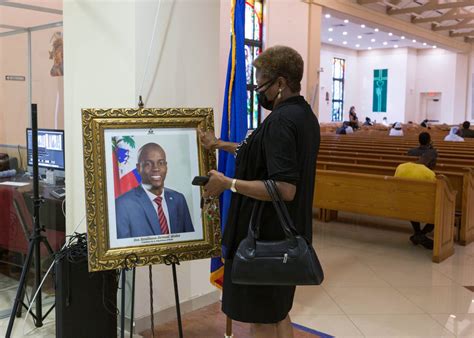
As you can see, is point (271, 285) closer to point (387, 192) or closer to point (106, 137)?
point (106, 137)

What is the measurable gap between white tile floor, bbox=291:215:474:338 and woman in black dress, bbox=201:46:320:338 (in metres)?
1.33

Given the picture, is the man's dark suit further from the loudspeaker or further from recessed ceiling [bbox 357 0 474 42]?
recessed ceiling [bbox 357 0 474 42]

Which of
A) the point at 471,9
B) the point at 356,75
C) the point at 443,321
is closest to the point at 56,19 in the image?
the point at 443,321

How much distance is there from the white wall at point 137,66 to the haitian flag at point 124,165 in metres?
0.65

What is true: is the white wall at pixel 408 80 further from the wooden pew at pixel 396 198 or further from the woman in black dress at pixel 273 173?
the woman in black dress at pixel 273 173

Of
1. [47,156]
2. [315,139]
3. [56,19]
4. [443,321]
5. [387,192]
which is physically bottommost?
[443,321]

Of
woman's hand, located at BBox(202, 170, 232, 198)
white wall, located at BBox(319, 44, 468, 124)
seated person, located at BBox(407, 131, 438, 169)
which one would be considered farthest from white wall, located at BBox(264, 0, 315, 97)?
white wall, located at BBox(319, 44, 468, 124)

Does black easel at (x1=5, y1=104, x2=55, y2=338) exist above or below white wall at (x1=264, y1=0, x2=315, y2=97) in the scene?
below

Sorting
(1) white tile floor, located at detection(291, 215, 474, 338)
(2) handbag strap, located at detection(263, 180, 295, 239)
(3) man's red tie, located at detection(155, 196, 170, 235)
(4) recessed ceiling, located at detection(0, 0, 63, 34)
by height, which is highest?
(4) recessed ceiling, located at detection(0, 0, 63, 34)

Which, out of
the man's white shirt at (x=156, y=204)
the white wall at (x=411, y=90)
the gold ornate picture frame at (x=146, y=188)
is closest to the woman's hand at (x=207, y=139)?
the gold ornate picture frame at (x=146, y=188)

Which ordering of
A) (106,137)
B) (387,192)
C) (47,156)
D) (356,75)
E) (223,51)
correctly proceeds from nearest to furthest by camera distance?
1. (106,137)
2. (47,156)
3. (387,192)
4. (223,51)
5. (356,75)

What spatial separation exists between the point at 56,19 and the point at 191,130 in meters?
2.71

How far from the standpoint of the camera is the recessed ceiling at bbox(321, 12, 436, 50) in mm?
19703

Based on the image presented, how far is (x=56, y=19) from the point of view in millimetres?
4598
